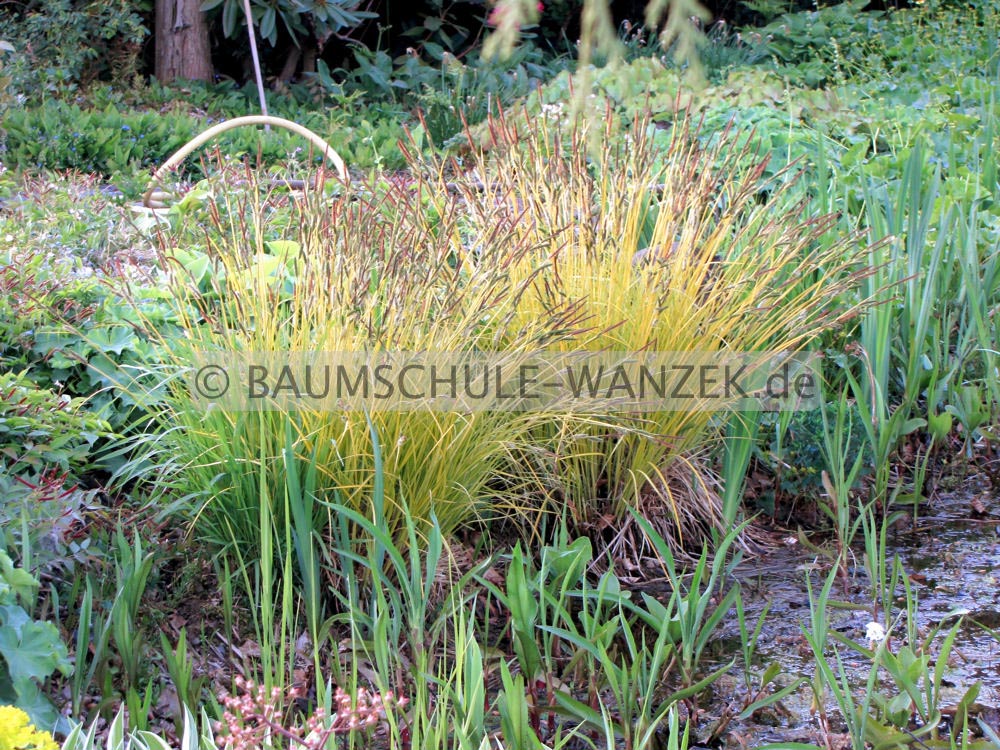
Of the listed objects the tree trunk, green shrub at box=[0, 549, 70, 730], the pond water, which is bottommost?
the pond water

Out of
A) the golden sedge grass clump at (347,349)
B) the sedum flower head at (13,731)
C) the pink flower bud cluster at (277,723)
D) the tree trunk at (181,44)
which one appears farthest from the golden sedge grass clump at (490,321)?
the tree trunk at (181,44)

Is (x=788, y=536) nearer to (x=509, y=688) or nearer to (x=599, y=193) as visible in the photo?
(x=599, y=193)

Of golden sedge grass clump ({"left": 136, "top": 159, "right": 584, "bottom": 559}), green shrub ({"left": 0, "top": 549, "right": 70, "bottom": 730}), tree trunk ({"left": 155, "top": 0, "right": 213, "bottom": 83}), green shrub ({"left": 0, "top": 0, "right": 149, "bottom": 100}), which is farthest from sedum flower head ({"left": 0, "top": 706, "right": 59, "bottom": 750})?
tree trunk ({"left": 155, "top": 0, "right": 213, "bottom": 83})

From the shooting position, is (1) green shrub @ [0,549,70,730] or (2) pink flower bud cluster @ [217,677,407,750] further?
(1) green shrub @ [0,549,70,730]

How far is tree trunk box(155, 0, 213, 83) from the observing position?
294 inches

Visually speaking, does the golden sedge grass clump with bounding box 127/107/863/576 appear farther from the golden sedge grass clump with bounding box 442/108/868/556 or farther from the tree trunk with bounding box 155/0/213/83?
the tree trunk with bounding box 155/0/213/83

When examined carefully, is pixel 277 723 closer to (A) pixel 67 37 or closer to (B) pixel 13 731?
(B) pixel 13 731

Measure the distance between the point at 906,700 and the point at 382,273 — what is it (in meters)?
1.40

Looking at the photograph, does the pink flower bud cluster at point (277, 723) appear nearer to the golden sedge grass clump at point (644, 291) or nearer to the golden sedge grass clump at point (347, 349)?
the golden sedge grass clump at point (347, 349)

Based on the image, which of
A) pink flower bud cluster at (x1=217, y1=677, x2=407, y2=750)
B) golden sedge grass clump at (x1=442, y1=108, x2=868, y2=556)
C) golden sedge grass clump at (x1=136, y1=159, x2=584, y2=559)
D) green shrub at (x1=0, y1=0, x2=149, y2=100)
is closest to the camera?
pink flower bud cluster at (x1=217, y1=677, x2=407, y2=750)

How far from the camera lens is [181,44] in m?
7.58

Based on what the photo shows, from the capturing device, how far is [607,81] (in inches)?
219

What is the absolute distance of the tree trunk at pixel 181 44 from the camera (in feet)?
24.5

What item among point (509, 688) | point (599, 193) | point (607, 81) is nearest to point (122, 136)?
point (607, 81)
